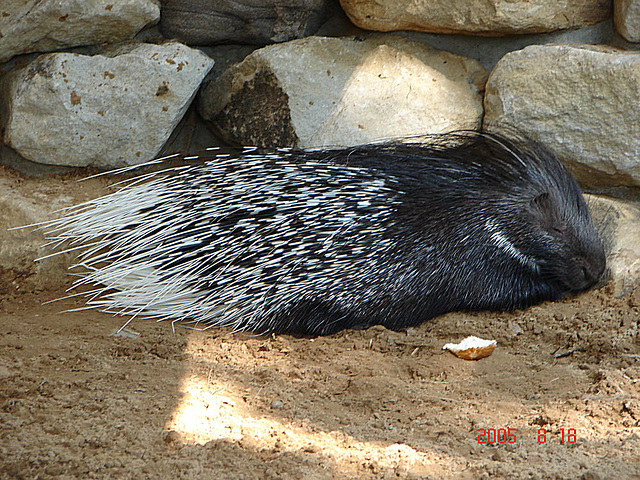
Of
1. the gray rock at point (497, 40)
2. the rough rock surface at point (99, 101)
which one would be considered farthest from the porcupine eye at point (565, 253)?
the rough rock surface at point (99, 101)

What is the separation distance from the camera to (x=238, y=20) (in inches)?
109

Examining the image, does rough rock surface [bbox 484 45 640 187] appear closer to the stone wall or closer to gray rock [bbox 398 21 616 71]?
the stone wall

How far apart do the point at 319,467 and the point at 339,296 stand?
1036 mm

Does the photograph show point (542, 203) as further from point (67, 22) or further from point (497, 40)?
point (67, 22)

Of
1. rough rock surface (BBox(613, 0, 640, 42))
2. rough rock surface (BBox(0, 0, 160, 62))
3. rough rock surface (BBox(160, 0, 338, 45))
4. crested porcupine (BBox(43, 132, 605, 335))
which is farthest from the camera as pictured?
rough rock surface (BBox(160, 0, 338, 45))

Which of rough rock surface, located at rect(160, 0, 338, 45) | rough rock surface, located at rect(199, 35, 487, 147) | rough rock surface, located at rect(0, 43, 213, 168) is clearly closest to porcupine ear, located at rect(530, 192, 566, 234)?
rough rock surface, located at rect(199, 35, 487, 147)

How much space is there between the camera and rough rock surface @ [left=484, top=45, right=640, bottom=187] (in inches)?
102

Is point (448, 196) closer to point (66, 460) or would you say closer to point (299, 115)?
point (299, 115)

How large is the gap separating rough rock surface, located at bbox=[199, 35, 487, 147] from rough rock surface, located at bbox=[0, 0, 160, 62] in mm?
451

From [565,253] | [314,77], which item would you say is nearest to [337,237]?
[314,77]

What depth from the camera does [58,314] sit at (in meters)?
2.32

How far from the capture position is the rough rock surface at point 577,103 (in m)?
2.59

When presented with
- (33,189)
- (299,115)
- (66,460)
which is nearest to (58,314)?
(33,189)

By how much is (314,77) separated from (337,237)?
0.86m
